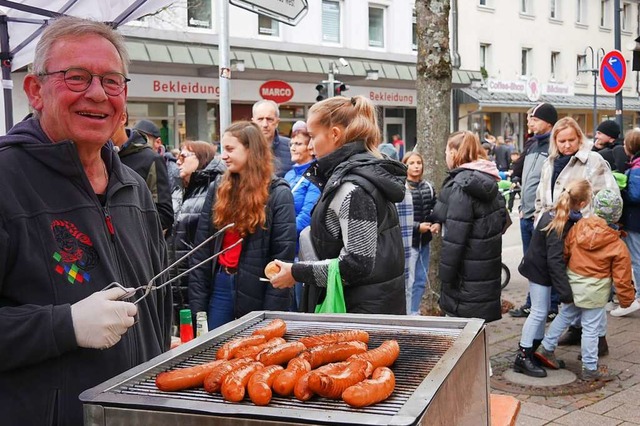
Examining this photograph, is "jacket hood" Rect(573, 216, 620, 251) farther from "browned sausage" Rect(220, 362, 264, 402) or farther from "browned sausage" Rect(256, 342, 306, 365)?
"browned sausage" Rect(220, 362, 264, 402)

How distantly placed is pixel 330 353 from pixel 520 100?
29238 mm

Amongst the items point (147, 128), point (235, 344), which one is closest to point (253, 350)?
point (235, 344)

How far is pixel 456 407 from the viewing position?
2.04 m

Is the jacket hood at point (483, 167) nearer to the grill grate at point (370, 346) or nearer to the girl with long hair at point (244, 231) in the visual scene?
the girl with long hair at point (244, 231)

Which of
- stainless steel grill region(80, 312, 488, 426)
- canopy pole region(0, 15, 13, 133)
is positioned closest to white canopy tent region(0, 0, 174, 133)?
canopy pole region(0, 15, 13, 133)

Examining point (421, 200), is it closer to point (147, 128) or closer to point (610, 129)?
point (147, 128)

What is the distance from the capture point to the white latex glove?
184 centimetres

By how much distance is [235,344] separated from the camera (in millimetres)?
2277

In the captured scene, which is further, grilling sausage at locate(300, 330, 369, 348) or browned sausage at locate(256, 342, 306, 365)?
grilling sausage at locate(300, 330, 369, 348)

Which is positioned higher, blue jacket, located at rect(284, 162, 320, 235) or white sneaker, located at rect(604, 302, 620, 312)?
blue jacket, located at rect(284, 162, 320, 235)

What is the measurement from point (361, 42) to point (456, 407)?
23.0 meters

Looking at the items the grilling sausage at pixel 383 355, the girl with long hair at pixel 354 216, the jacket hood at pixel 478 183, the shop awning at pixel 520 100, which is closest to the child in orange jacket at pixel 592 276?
the jacket hood at pixel 478 183

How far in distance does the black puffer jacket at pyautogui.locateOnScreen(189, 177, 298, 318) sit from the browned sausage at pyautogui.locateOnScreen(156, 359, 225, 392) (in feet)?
7.26

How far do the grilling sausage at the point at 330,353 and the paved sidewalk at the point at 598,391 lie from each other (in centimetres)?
291
